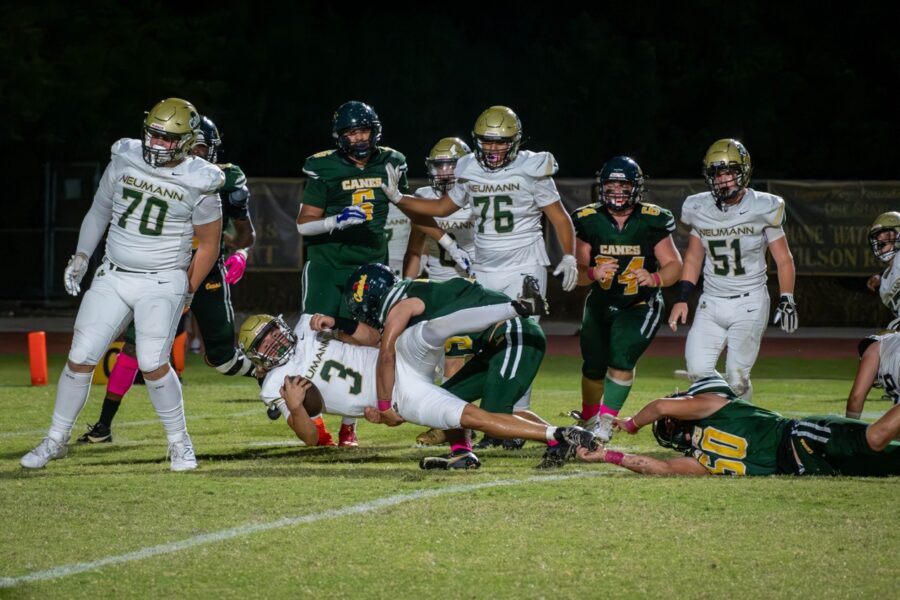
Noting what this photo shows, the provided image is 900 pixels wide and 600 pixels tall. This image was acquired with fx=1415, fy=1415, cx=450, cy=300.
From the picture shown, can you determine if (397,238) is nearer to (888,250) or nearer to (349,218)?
(349,218)

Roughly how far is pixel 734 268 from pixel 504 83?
1600 cm

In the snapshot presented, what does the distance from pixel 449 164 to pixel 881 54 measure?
47.6 feet

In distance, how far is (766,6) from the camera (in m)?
23.3

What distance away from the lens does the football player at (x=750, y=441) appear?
640 centimetres

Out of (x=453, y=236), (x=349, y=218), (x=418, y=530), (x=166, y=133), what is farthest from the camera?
(x=453, y=236)

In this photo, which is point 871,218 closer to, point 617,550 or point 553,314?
point 553,314

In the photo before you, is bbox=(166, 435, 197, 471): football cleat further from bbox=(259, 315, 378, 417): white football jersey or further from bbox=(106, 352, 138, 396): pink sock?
bbox=(106, 352, 138, 396): pink sock

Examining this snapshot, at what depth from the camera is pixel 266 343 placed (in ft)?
23.1

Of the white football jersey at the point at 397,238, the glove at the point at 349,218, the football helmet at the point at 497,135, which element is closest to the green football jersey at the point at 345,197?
the glove at the point at 349,218

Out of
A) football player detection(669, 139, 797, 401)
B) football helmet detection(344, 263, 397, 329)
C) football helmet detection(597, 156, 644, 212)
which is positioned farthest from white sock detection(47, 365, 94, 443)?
football player detection(669, 139, 797, 401)

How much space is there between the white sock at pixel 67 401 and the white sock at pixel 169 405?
319mm

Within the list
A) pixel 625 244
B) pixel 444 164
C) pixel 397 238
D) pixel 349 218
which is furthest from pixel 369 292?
pixel 397 238

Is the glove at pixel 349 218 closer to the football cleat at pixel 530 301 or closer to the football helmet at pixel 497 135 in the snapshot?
the football helmet at pixel 497 135

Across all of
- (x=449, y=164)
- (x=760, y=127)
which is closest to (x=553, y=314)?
(x=760, y=127)
